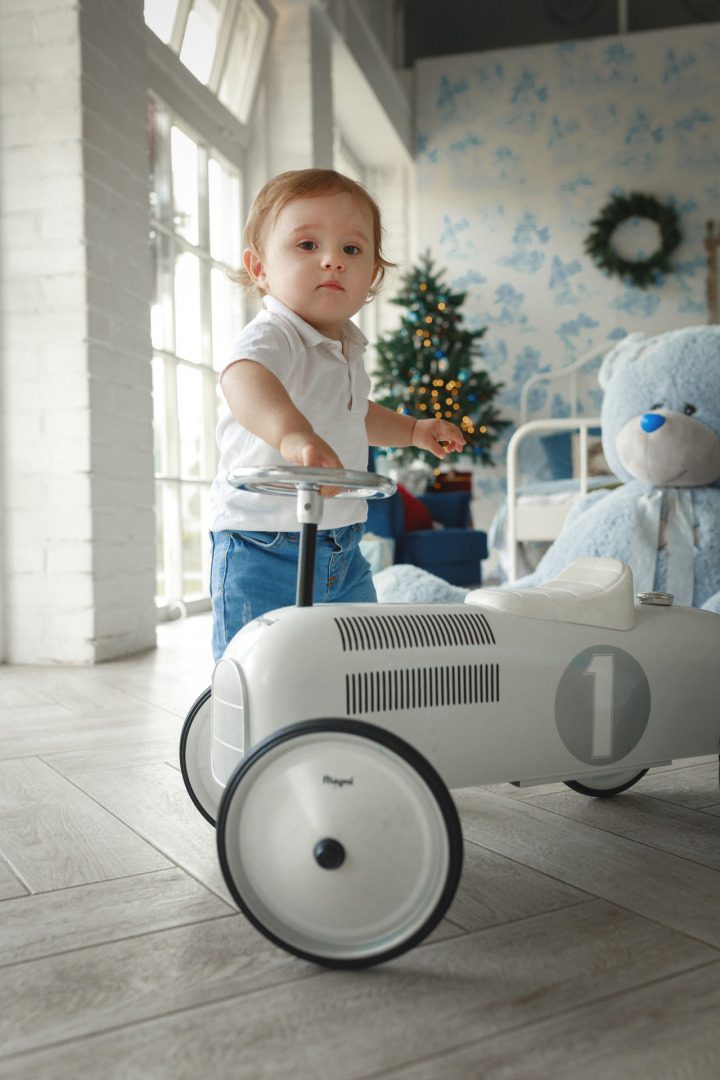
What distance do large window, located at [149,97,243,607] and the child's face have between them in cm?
221

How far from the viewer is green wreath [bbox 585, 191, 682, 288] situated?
5.29m

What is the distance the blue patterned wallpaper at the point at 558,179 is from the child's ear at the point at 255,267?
15.0 ft

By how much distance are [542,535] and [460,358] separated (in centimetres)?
217

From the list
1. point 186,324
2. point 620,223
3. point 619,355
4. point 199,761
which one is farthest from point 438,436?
point 620,223

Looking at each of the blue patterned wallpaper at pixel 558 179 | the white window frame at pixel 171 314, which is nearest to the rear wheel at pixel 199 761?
the white window frame at pixel 171 314

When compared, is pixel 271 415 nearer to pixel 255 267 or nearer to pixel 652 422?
pixel 255 267

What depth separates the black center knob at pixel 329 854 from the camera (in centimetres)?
74

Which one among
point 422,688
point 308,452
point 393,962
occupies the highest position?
point 308,452

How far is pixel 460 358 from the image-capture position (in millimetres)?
5020

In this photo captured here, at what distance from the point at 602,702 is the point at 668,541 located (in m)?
1.02

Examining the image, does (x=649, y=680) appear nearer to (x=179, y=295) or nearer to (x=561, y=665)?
(x=561, y=665)

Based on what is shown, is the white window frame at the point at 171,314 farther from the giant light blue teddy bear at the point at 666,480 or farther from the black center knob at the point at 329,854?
the black center knob at the point at 329,854

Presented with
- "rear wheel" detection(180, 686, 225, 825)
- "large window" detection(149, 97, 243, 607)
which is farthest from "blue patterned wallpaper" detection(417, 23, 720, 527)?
"rear wheel" detection(180, 686, 225, 825)

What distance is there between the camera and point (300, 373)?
41.2 inches
